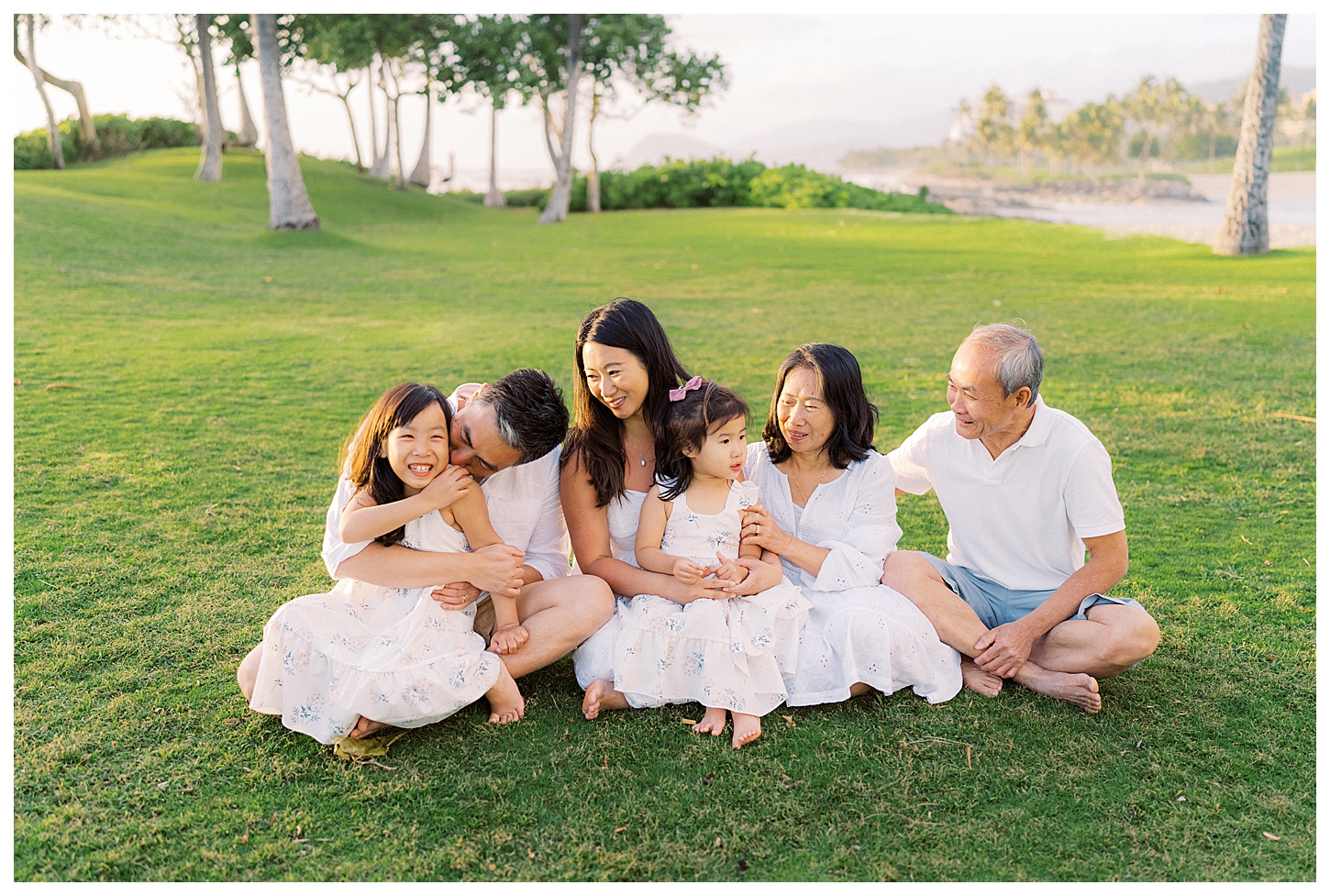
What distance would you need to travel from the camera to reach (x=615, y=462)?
3.55 metres

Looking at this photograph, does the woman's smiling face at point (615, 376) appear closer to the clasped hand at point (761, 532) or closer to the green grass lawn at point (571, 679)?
the clasped hand at point (761, 532)

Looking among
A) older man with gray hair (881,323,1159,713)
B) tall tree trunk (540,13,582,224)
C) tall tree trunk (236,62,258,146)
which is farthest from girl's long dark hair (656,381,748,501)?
tall tree trunk (236,62,258,146)

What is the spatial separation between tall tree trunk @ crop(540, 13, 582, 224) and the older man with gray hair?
74.5ft

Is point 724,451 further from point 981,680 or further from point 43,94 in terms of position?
point 43,94

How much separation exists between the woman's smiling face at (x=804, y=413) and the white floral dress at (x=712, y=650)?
1.75ft

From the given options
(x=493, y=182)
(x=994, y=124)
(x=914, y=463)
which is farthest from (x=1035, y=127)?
(x=914, y=463)

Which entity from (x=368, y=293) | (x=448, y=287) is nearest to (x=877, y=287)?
(x=448, y=287)

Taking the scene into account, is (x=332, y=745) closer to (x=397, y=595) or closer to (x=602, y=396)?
(x=397, y=595)

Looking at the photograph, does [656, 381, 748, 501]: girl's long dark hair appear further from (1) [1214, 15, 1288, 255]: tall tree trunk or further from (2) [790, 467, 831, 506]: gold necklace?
(1) [1214, 15, 1288, 255]: tall tree trunk

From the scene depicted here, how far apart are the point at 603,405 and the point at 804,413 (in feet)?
2.32

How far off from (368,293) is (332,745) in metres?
10.2

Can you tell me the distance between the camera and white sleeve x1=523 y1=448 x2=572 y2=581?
365 centimetres

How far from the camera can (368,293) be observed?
12469mm

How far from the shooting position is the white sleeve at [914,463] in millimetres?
3742
